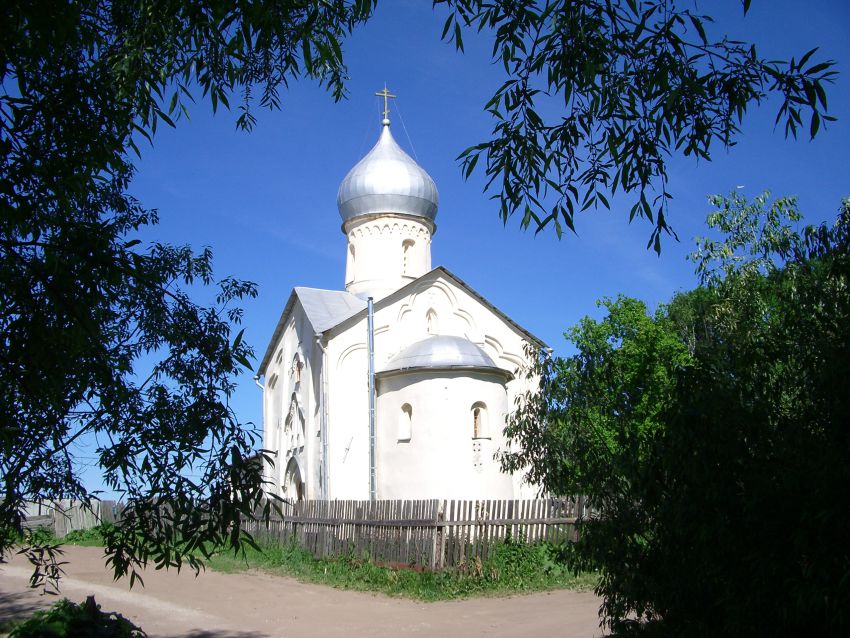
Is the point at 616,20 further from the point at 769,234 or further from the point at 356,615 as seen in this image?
the point at 769,234

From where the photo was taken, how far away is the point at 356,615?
37.4ft

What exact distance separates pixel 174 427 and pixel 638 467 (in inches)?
→ 116

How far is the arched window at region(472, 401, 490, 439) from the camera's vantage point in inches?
787

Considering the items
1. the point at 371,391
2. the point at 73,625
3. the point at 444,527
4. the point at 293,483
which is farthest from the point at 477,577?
the point at 293,483

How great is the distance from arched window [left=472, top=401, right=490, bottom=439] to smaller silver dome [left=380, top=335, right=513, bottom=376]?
990 mm

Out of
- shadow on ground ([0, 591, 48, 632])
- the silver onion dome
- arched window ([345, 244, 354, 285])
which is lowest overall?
shadow on ground ([0, 591, 48, 632])

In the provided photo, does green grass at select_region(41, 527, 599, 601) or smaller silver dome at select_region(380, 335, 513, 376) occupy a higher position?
smaller silver dome at select_region(380, 335, 513, 376)

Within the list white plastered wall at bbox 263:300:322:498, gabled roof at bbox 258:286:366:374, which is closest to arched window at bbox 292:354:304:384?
white plastered wall at bbox 263:300:322:498

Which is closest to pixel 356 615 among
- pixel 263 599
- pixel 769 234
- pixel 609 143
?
pixel 263 599

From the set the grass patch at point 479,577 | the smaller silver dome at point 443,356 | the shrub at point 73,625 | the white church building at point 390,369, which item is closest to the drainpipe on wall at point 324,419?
the white church building at point 390,369

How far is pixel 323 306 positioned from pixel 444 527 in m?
10.5

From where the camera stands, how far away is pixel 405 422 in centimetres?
2042

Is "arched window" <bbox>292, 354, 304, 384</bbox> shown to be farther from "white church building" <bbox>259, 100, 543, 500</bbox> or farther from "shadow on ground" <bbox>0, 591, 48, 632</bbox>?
"shadow on ground" <bbox>0, 591, 48, 632</bbox>

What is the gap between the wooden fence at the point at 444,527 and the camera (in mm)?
13703
